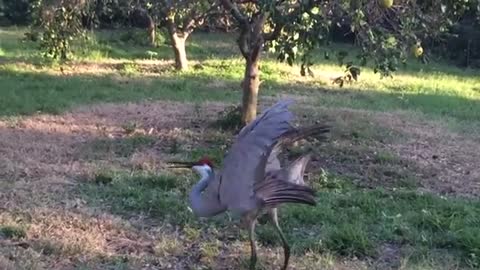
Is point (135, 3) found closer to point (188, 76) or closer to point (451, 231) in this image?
point (188, 76)

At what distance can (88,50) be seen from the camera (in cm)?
1667

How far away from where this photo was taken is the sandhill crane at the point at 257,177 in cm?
429

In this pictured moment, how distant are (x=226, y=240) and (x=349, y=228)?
0.79 m

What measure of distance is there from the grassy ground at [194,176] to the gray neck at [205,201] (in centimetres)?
→ 60

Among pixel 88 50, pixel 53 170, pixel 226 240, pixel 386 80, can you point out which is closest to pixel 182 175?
pixel 53 170

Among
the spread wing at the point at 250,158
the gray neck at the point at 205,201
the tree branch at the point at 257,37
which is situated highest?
the tree branch at the point at 257,37

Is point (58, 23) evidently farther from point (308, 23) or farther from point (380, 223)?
point (380, 223)

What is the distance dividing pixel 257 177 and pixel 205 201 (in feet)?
1.04

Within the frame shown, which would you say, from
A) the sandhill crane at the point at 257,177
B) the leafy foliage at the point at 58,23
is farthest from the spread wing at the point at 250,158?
the leafy foliage at the point at 58,23

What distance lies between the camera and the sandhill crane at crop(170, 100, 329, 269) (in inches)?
169

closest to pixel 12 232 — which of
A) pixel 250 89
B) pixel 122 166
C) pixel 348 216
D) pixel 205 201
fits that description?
pixel 205 201

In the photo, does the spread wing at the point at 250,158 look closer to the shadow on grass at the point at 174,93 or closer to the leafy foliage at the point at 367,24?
the leafy foliage at the point at 367,24

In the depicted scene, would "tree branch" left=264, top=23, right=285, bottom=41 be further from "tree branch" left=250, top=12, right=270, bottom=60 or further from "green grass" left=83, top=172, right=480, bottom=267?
"green grass" left=83, top=172, right=480, bottom=267

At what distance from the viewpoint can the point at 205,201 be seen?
444 cm
